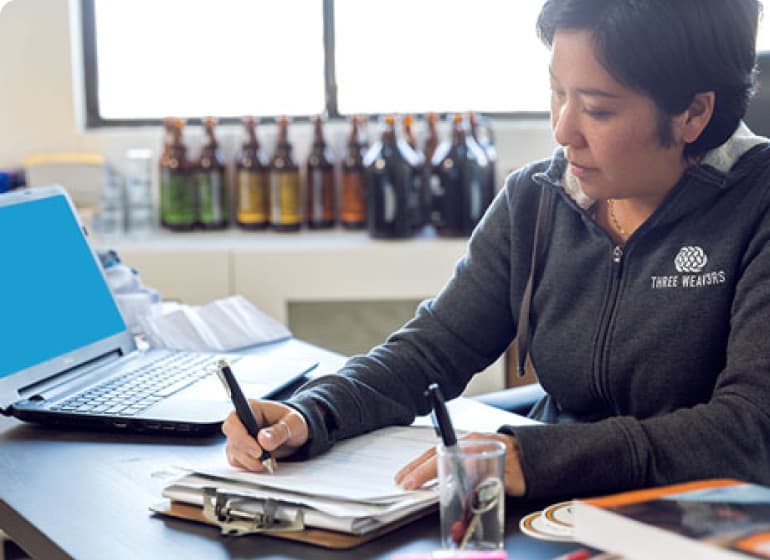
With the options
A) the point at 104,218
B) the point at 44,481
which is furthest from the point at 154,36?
the point at 44,481

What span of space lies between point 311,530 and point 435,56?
2.56 metres

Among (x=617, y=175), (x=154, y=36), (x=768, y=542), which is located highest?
(x=154, y=36)

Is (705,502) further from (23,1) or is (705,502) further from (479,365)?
(23,1)

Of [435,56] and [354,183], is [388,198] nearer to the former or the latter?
[354,183]

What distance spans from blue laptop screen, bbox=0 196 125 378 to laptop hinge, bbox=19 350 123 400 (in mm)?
27

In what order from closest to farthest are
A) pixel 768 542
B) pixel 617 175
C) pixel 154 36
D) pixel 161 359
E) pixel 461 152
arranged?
pixel 768 542 → pixel 617 175 → pixel 161 359 → pixel 461 152 → pixel 154 36

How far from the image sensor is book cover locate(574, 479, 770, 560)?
75cm

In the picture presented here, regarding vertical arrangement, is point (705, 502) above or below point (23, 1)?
below

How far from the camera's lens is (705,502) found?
83 cm

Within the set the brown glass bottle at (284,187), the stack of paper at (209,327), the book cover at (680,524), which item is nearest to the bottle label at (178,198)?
the brown glass bottle at (284,187)

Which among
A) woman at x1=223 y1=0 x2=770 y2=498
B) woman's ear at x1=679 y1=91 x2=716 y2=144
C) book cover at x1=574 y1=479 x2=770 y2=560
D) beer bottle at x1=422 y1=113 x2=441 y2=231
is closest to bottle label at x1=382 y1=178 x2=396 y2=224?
beer bottle at x1=422 y1=113 x2=441 y2=231

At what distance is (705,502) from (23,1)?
9.34ft

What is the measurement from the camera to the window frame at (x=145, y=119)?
133 inches

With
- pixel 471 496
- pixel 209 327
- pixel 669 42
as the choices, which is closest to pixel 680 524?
pixel 471 496
